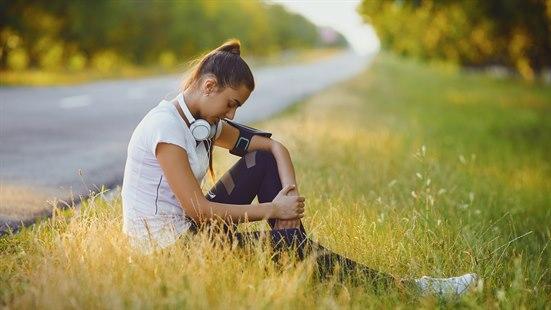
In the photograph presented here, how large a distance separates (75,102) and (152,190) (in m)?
13.3

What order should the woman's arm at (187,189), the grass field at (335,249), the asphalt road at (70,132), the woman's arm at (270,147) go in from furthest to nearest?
the asphalt road at (70,132), the woman's arm at (270,147), the woman's arm at (187,189), the grass field at (335,249)

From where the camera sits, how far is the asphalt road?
7064 millimetres

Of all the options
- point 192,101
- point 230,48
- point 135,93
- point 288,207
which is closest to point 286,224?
point 288,207

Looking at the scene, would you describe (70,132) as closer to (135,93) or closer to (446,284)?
(446,284)

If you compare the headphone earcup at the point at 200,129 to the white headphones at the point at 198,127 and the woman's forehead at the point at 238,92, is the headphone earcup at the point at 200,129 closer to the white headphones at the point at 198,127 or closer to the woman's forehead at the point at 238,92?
the white headphones at the point at 198,127

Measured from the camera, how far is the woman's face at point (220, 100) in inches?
145

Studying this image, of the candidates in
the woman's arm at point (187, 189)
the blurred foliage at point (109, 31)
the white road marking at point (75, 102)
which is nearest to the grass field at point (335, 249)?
the woman's arm at point (187, 189)

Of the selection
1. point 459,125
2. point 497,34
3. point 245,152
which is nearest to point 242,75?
point 245,152

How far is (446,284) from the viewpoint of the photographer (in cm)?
365

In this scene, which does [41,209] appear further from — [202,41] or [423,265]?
[202,41]

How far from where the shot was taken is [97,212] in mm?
4398

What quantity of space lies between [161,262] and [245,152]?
1.20 m

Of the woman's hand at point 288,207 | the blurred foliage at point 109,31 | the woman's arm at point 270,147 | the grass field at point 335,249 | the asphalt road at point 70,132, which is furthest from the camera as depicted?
the blurred foliage at point 109,31

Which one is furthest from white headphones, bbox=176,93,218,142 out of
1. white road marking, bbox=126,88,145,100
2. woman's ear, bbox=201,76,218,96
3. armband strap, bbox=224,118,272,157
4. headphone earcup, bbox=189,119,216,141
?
white road marking, bbox=126,88,145,100
